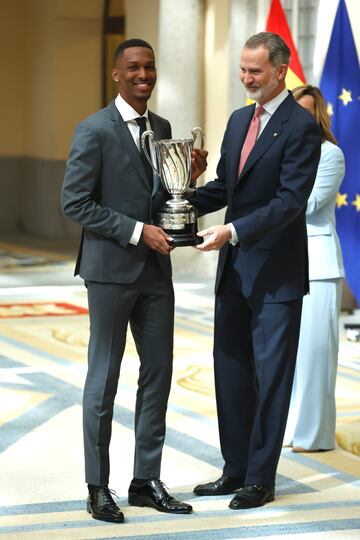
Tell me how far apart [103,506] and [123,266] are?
3.31ft

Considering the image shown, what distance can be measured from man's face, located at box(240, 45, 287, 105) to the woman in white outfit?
4.34 ft

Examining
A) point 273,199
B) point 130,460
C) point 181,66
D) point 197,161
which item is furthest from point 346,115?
point 273,199

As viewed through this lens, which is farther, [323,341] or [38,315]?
[38,315]

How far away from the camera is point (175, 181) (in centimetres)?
537

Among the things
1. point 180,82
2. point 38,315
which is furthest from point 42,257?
point 38,315

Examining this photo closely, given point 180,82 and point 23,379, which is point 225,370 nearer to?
point 23,379

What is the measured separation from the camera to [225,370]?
589cm

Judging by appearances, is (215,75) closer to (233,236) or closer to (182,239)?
(233,236)

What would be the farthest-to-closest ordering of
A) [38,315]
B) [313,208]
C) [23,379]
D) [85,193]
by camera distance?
1. [38,315]
2. [23,379]
3. [313,208]
4. [85,193]

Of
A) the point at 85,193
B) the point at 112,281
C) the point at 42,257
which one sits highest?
the point at 85,193

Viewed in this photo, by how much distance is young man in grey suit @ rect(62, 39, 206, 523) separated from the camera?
534 centimetres

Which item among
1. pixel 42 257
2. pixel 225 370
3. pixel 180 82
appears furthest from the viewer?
pixel 42 257

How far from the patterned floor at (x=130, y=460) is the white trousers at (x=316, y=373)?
124mm

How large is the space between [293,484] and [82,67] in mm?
14550
